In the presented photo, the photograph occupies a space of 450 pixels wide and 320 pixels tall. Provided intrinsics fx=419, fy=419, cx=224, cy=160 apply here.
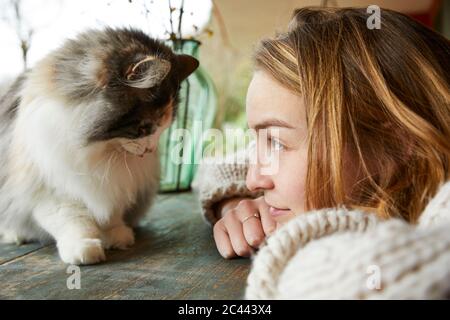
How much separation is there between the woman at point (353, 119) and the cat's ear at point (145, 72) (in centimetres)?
23

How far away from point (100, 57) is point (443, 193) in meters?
0.65

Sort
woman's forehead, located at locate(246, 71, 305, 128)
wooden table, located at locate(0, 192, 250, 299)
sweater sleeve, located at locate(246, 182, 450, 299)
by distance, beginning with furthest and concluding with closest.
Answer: woman's forehead, located at locate(246, 71, 305, 128) → wooden table, located at locate(0, 192, 250, 299) → sweater sleeve, located at locate(246, 182, 450, 299)

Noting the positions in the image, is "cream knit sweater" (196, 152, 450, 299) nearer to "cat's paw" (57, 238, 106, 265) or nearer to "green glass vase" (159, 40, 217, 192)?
"cat's paw" (57, 238, 106, 265)

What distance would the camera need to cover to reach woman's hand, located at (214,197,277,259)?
2.20ft

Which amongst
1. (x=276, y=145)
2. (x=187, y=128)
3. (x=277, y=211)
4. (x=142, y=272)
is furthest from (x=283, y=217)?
(x=187, y=128)

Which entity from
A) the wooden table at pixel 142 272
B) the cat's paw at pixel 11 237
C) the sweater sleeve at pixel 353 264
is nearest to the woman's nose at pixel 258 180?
the wooden table at pixel 142 272

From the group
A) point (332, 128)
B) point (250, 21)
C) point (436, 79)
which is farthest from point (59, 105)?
point (436, 79)

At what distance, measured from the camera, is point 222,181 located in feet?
3.13

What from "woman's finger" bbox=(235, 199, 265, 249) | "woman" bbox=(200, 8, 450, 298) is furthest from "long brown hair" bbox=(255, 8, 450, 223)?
"woman's finger" bbox=(235, 199, 265, 249)

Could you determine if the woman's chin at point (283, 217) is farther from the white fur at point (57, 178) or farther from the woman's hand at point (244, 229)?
the white fur at point (57, 178)

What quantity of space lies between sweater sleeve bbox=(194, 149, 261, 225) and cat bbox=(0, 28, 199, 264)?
16cm

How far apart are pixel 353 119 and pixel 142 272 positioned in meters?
0.38

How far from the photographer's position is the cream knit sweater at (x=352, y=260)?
0.37m

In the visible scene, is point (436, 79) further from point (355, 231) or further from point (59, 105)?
point (59, 105)
